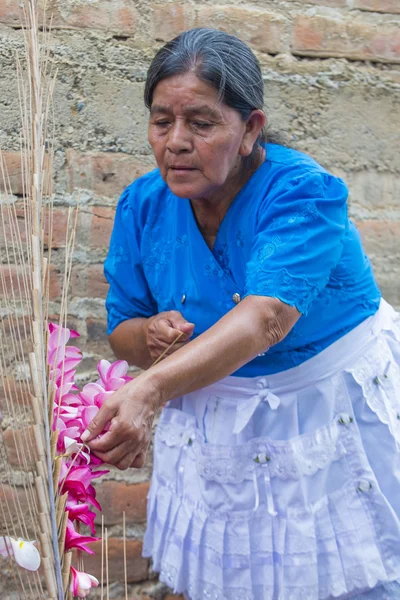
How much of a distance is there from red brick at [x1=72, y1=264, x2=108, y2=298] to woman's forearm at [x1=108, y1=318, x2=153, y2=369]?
28 cm

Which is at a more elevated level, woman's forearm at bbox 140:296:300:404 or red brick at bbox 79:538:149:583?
woman's forearm at bbox 140:296:300:404

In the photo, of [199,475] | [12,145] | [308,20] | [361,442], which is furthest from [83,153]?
[361,442]

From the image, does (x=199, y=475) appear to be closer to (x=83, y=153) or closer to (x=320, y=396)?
(x=320, y=396)

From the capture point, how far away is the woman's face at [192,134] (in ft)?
4.58

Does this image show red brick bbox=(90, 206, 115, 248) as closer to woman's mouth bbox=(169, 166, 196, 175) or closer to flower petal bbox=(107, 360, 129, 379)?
woman's mouth bbox=(169, 166, 196, 175)

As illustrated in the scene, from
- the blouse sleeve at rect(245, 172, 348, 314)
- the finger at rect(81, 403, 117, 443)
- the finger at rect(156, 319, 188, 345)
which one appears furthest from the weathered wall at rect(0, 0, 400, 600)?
the finger at rect(81, 403, 117, 443)

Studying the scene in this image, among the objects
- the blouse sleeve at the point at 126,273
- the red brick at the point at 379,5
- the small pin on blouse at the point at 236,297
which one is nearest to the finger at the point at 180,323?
the small pin on blouse at the point at 236,297

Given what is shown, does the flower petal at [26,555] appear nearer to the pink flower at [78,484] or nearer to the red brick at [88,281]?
the pink flower at [78,484]

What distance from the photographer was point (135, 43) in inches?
77.4

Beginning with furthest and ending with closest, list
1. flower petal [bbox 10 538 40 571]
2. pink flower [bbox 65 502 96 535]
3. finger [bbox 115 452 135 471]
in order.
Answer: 1. finger [bbox 115 452 135 471]
2. pink flower [bbox 65 502 96 535]
3. flower petal [bbox 10 538 40 571]

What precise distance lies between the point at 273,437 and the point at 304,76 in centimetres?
97

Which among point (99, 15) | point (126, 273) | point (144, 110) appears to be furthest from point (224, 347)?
point (99, 15)

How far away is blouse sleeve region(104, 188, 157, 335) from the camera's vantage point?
168 centimetres

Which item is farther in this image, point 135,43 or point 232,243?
point 135,43
